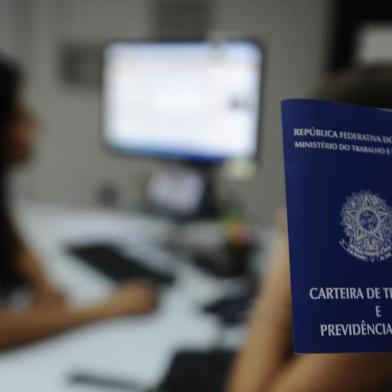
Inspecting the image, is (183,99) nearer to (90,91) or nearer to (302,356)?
(302,356)

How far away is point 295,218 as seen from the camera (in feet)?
1.37

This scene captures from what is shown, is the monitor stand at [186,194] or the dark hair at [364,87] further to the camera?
the monitor stand at [186,194]

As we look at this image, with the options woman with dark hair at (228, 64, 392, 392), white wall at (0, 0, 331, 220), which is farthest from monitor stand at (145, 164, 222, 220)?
white wall at (0, 0, 331, 220)

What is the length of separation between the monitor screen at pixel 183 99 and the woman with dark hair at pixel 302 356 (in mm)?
770

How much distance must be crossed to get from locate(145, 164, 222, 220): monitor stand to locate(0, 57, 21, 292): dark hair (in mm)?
517

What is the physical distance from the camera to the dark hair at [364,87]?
0.64 meters

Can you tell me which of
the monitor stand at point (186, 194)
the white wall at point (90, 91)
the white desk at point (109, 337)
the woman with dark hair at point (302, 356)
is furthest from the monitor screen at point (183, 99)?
the white wall at point (90, 91)

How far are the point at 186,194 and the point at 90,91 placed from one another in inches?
63.1

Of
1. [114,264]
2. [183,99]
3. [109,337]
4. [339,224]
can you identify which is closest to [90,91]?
[183,99]

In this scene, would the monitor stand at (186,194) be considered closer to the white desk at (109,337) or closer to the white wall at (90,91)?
the white desk at (109,337)

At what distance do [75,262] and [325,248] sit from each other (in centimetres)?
110

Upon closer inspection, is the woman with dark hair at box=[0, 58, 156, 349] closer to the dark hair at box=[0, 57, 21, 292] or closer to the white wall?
the dark hair at box=[0, 57, 21, 292]

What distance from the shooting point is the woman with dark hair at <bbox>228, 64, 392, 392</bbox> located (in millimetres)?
608

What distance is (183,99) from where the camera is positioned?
5.21ft
